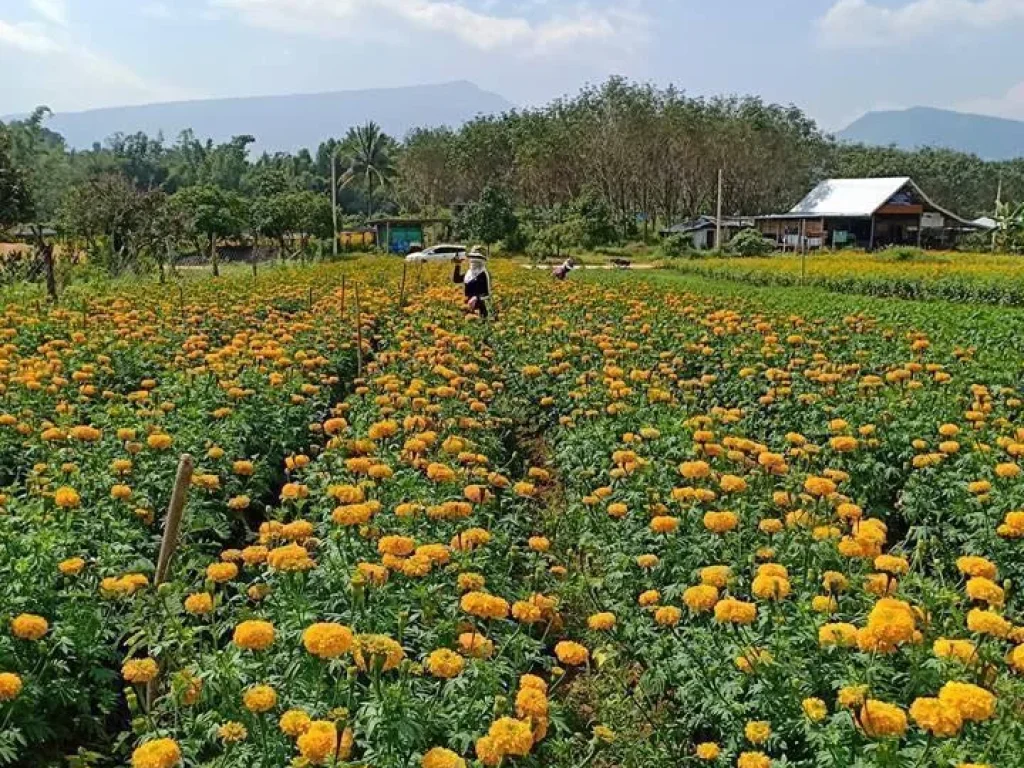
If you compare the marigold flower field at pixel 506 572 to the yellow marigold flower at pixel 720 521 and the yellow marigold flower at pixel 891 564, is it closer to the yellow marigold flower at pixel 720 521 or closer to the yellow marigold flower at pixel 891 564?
the yellow marigold flower at pixel 891 564

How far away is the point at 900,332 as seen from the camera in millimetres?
11891

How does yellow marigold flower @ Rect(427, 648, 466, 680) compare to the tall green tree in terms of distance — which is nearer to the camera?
yellow marigold flower @ Rect(427, 648, 466, 680)

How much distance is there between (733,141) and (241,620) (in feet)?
223

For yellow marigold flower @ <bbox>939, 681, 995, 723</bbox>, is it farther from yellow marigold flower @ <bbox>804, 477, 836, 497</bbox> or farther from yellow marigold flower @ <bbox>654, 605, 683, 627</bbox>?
yellow marigold flower @ <bbox>804, 477, 836, 497</bbox>

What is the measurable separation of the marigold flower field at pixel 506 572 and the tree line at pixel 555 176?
88.7 ft

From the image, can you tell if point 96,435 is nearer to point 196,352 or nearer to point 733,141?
point 196,352

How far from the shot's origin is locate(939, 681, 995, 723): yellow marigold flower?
2670 millimetres

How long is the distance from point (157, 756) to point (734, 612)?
198 cm

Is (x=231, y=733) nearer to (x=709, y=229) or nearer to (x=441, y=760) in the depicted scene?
(x=441, y=760)

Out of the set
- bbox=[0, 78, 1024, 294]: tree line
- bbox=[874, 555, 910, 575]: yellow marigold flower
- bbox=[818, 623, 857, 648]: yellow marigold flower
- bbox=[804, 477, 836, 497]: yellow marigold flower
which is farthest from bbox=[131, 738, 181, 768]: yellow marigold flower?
bbox=[0, 78, 1024, 294]: tree line

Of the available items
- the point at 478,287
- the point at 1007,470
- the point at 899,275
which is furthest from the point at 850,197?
the point at 1007,470

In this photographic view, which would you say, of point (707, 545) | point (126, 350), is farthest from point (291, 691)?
point (126, 350)

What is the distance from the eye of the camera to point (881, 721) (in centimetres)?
278

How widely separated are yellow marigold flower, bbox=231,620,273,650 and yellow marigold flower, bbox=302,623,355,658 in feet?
0.63
